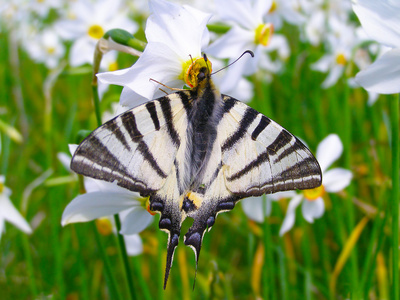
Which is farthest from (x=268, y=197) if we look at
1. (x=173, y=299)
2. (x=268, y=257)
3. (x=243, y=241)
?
(x=243, y=241)

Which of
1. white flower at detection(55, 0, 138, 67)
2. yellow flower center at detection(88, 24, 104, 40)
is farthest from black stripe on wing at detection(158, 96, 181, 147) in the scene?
yellow flower center at detection(88, 24, 104, 40)

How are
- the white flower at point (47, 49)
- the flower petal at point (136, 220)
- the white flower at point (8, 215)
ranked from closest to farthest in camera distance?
the flower petal at point (136, 220) < the white flower at point (8, 215) < the white flower at point (47, 49)

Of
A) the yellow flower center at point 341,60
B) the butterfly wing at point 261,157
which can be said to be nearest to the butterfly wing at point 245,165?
the butterfly wing at point 261,157

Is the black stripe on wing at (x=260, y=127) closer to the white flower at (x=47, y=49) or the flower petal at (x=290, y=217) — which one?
the flower petal at (x=290, y=217)

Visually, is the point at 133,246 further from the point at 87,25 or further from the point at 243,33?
the point at 87,25

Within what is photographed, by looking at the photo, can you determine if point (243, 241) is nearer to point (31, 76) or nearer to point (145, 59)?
point (145, 59)

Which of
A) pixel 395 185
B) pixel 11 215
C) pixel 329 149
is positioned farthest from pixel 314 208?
pixel 11 215

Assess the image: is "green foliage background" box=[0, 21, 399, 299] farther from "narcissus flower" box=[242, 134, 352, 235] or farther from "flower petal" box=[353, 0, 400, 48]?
"flower petal" box=[353, 0, 400, 48]
